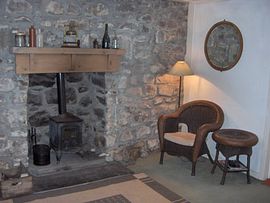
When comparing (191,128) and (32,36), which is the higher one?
(32,36)

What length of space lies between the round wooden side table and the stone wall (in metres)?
1.13

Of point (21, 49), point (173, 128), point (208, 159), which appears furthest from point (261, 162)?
point (21, 49)

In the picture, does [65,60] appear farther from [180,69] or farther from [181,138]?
[181,138]

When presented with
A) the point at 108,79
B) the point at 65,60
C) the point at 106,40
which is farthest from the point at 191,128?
the point at 65,60

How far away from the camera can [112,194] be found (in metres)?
3.12

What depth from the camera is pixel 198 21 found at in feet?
14.5

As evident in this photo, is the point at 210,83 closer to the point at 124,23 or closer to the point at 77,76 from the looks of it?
the point at 124,23

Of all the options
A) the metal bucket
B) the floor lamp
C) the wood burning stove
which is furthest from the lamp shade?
the metal bucket

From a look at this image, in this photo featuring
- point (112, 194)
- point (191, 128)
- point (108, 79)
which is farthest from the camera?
point (191, 128)

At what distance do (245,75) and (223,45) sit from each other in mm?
524

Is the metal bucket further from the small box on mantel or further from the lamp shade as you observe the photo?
the lamp shade

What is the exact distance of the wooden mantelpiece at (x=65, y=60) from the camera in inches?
127

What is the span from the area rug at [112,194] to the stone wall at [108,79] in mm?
659

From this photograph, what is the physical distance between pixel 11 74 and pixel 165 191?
2046 millimetres
